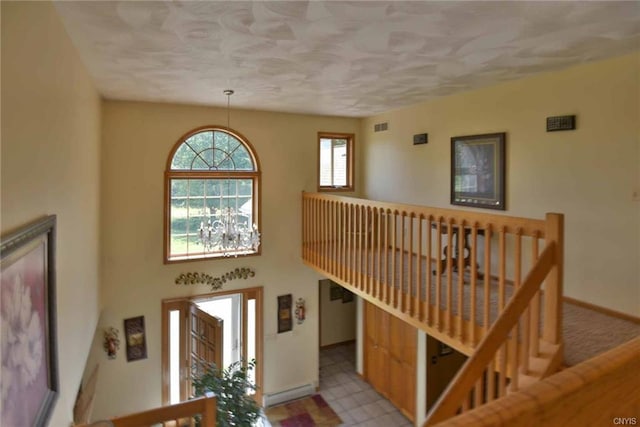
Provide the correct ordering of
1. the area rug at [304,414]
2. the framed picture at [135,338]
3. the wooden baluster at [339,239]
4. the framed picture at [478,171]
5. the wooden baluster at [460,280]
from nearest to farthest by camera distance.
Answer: the wooden baluster at [460,280], the framed picture at [478,171], the wooden baluster at [339,239], the framed picture at [135,338], the area rug at [304,414]

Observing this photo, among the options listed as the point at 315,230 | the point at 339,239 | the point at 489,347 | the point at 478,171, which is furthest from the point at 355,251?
the point at 489,347

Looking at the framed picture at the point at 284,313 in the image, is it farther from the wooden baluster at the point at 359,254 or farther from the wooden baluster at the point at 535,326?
the wooden baluster at the point at 535,326

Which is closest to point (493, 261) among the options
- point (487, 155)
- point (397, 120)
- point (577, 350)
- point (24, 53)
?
point (487, 155)

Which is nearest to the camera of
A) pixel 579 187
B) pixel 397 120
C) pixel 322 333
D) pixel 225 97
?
pixel 579 187

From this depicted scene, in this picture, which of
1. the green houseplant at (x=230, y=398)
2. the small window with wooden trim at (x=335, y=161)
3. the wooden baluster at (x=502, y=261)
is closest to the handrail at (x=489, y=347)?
the wooden baluster at (x=502, y=261)

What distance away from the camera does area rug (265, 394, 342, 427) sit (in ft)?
18.0

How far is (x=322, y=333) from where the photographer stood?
7.90 metres

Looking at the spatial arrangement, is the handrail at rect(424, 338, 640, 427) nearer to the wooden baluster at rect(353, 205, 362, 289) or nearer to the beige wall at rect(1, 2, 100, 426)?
the beige wall at rect(1, 2, 100, 426)

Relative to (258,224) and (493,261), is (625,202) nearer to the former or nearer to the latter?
(493,261)

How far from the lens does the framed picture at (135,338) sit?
511cm

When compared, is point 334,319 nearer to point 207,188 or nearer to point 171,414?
point 207,188

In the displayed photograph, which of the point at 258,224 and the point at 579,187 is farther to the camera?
the point at 258,224

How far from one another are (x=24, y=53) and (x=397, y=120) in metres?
4.73

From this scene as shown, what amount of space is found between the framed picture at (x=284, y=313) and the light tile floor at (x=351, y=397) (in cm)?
127
